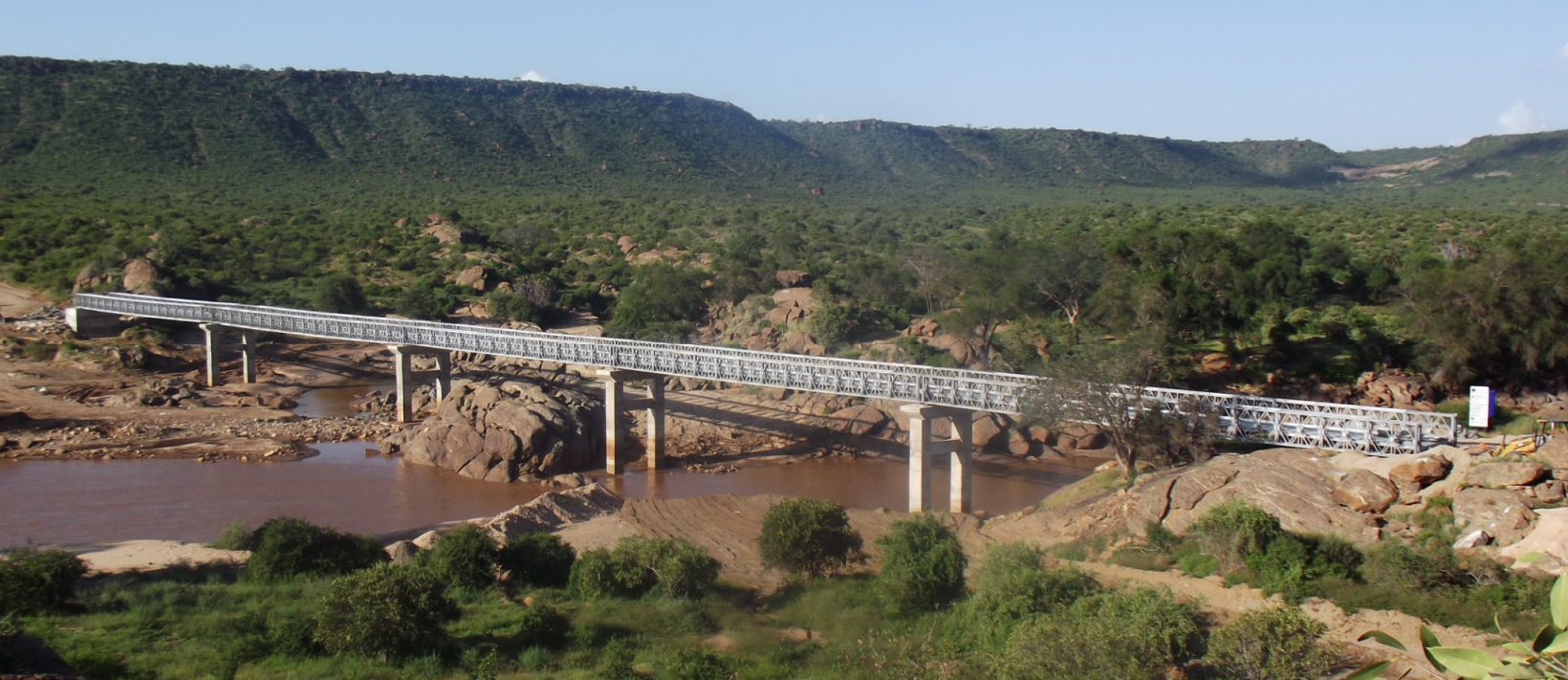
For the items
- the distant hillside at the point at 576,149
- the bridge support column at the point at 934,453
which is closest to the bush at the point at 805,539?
the bridge support column at the point at 934,453

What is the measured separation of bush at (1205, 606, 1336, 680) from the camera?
466 inches

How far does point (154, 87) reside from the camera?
94438mm

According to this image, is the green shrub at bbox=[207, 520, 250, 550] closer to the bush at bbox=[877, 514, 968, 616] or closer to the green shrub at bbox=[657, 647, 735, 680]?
the green shrub at bbox=[657, 647, 735, 680]

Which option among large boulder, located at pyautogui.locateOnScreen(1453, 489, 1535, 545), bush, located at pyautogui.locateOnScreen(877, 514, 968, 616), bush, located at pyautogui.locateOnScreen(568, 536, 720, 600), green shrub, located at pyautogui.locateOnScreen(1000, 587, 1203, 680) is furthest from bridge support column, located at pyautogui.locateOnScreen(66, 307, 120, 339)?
large boulder, located at pyautogui.locateOnScreen(1453, 489, 1535, 545)

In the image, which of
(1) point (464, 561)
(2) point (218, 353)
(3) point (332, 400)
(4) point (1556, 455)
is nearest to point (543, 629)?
(1) point (464, 561)

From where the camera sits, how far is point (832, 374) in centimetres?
2736

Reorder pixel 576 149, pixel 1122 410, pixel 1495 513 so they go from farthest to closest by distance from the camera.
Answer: pixel 576 149 < pixel 1122 410 < pixel 1495 513

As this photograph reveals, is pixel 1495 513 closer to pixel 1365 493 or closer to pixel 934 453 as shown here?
pixel 1365 493

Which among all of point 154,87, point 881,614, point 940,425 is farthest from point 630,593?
point 154,87

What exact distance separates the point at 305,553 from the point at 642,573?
5797 millimetres

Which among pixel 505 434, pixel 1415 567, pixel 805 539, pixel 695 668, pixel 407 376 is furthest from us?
pixel 407 376

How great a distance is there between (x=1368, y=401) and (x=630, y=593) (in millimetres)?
21668

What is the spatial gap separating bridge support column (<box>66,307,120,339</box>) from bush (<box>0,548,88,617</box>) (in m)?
33.0

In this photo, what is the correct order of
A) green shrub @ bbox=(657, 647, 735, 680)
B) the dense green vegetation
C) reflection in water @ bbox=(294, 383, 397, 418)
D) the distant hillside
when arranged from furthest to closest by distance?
the distant hillside
reflection in water @ bbox=(294, 383, 397, 418)
the dense green vegetation
green shrub @ bbox=(657, 647, 735, 680)
